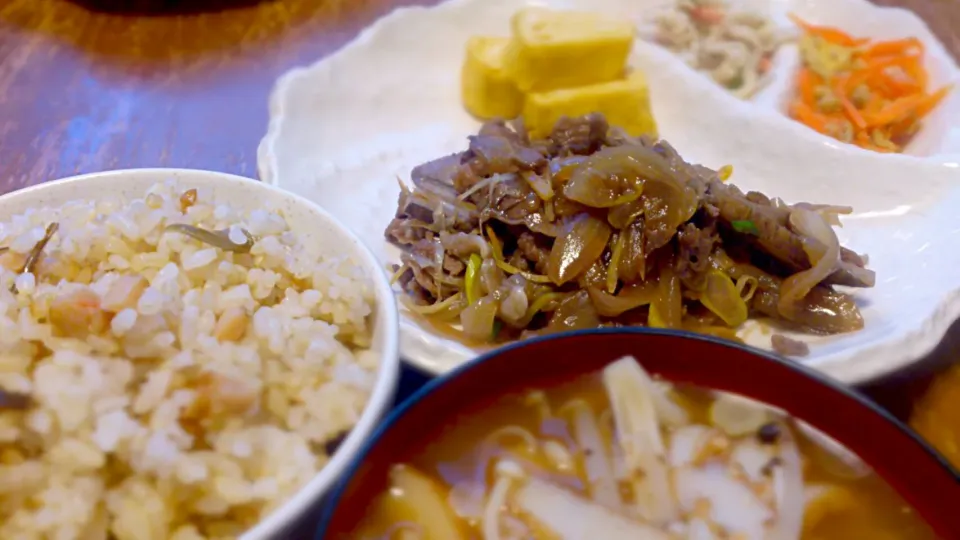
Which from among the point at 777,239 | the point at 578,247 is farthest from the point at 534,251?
the point at 777,239

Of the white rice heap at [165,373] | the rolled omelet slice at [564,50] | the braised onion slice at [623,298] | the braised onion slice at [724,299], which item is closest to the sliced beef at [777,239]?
the braised onion slice at [724,299]

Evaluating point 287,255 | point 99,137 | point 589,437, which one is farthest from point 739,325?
point 99,137

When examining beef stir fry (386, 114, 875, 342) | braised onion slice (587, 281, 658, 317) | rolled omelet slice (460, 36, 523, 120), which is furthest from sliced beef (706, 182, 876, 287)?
rolled omelet slice (460, 36, 523, 120)

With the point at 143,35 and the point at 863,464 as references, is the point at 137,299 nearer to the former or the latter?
the point at 863,464

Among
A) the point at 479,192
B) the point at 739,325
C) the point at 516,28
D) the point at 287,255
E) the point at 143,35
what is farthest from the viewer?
the point at 143,35

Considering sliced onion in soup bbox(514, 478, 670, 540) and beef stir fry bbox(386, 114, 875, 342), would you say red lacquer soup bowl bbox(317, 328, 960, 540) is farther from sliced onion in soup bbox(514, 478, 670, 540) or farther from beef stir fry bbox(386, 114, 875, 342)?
beef stir fry bbox(386, 114, 875, 342)

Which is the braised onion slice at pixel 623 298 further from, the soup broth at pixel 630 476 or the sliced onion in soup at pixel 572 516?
the sliced onion in soup at pixel 572 516
